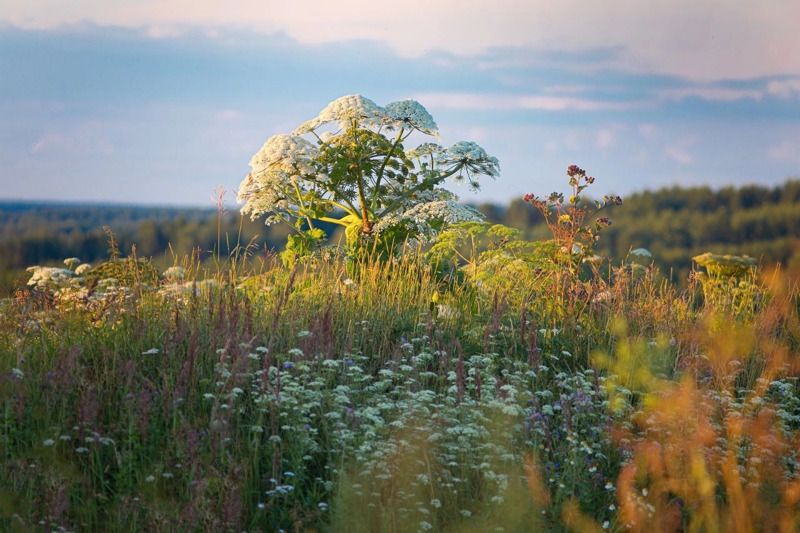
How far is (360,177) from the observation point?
25.3 ft

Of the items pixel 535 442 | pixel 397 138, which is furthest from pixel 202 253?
pixel 535 442

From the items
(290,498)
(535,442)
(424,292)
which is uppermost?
(424,292)

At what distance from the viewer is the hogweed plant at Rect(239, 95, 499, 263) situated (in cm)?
752

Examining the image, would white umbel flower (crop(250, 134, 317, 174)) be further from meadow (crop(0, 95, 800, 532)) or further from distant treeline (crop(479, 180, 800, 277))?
distant treeline (crop(479, 180, 800, 277))

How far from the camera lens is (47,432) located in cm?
421

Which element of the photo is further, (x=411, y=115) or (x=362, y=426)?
(x=411, y=115)

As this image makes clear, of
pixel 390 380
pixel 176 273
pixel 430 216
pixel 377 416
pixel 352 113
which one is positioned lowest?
pixel 377 416

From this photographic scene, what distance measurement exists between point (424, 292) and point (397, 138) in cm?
173

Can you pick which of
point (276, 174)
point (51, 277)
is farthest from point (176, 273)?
point (276, 174)

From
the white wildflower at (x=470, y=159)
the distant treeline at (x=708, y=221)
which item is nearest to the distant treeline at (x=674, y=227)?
the distant treeline at (x=708, y=221)

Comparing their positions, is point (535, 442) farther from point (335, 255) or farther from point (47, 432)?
point (335, 255)

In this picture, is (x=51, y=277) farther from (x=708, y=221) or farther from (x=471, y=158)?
(x=708, y=221)

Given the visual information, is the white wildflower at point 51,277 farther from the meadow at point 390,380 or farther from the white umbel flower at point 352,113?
the white umbel flower at point 352,113

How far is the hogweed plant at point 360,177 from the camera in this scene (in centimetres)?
752
